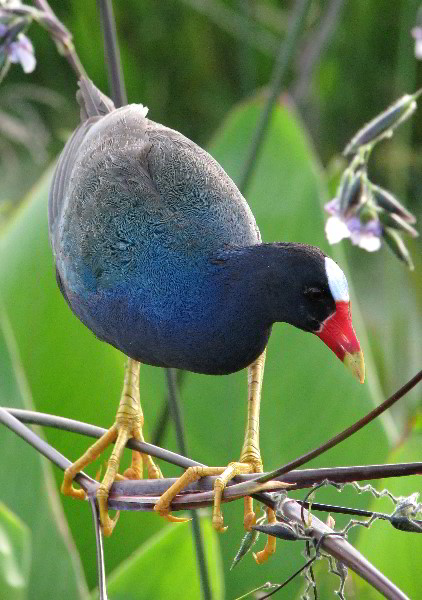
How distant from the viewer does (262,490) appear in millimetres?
766

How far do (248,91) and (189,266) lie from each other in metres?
1.76

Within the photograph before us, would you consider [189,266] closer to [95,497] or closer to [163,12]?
[95,497]

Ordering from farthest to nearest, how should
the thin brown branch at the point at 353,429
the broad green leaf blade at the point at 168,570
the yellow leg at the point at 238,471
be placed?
the broad green leaf blade at the point at 168,570 < the yellow leg at the point at 238,471 < the thin brown branch at the point at 353,429

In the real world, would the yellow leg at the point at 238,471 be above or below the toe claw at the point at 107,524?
above

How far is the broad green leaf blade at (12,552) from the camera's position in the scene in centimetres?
108

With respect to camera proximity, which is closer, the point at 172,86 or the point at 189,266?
the point at 189,266

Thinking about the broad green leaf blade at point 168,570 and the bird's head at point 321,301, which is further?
the broad green leaf blade at point 168,570

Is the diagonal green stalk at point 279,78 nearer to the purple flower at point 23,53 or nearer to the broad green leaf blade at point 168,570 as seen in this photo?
the purple flower at point 23,53

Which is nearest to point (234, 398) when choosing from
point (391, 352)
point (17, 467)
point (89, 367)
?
point (89, 367)

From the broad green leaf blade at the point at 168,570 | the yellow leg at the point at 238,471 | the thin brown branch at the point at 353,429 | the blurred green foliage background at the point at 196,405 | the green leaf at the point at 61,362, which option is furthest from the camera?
the green leaf at the point at 61,362

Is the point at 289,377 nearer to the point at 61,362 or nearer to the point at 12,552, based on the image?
A: the point at 61,362

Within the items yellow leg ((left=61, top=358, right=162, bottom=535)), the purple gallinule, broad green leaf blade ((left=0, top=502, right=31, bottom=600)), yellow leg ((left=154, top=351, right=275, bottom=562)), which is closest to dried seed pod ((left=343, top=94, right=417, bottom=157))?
the purple gallinule

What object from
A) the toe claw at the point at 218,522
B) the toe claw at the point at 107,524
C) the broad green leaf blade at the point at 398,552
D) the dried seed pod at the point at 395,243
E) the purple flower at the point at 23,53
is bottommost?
the broad green leaf blade at the point at 398,552

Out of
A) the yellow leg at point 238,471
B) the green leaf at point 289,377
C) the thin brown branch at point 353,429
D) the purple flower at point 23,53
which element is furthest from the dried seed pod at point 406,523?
the green leaf at point 289,377
